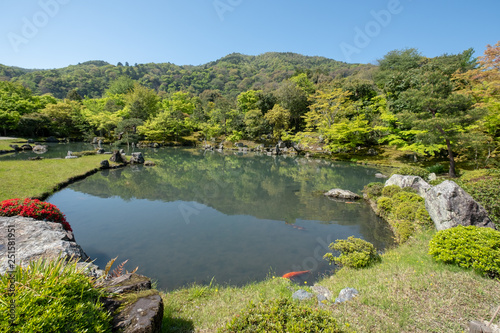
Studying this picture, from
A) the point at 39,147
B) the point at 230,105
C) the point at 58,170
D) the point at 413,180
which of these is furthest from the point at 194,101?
the point at 413,180

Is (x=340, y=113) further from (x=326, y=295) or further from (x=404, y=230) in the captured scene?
(x=326, y=295)

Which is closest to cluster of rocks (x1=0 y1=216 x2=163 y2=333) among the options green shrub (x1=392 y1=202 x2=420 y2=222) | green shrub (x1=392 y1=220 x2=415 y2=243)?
green shrub (x1=392 y1=220 x2=415 y2=243)

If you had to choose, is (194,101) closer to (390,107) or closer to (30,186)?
(390,107)

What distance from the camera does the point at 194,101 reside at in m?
60.1

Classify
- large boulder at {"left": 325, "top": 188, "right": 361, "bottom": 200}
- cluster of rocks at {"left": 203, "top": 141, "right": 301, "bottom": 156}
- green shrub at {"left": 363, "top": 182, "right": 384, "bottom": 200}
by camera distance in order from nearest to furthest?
green shrub at {"left": 363, "top": 182, "right": 384, "bottom": 200}, large boulder at {"left": 325, "top": 188, "right": 361, "bottom": 200}, cluster of rocks at {"left": 203, "top": 141, "right": 301, "bottom": 156}

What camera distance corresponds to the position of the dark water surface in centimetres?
677

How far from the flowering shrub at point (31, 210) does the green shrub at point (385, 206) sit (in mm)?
13130

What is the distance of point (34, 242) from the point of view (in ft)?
16.2

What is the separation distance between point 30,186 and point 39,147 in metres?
21.8

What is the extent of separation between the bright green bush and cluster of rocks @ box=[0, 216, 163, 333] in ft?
3.60

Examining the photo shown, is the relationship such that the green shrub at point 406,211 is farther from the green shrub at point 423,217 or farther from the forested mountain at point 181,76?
the forested mountain at point 181,76

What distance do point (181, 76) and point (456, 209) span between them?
450 feet

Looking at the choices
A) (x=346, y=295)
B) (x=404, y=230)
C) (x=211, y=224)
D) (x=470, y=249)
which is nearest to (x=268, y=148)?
(x=211, y=224)

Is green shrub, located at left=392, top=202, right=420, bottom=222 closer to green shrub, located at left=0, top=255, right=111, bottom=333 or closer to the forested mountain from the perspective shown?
green shrub, located at left=0, top=255, right=111, bottom=333
